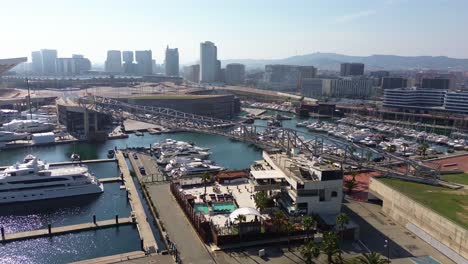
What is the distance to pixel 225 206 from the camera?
3159 centimetres

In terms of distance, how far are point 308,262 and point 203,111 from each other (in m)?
74.3

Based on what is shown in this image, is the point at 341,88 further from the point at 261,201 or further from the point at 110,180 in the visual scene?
the point at 261,201

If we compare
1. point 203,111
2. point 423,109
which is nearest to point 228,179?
point 203,111

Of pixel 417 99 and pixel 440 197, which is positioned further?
pixel 417 99

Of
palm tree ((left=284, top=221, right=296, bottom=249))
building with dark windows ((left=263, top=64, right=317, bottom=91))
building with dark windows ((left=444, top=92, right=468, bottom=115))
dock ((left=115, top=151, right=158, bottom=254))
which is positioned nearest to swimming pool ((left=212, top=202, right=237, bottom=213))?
dock ((left=115, top=151, right=158, bottom=254))

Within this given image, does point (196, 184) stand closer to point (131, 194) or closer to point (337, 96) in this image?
point (131, 194)

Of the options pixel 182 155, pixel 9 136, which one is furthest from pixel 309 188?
pixel 9 136

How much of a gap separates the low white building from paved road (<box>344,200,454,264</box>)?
107 inches

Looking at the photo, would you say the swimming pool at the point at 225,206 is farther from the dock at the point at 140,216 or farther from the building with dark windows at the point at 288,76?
the building with dark windows at the point at 288,76

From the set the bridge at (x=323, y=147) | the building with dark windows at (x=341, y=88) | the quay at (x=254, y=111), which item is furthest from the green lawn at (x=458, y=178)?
the building with dark windows at (x=341, y=88)

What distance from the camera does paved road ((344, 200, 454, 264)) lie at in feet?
85.6

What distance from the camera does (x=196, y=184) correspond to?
38.3m

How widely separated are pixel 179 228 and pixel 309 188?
10659 millimetres

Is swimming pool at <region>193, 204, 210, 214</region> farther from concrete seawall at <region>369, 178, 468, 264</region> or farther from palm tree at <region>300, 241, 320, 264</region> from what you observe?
concrete seawall at <region>369, 178, 468, 264</region>
